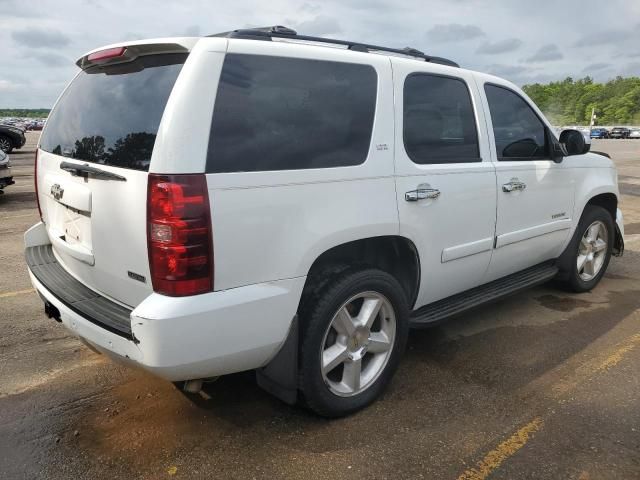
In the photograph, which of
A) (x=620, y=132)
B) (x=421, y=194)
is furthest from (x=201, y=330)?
(x=620, y=132)

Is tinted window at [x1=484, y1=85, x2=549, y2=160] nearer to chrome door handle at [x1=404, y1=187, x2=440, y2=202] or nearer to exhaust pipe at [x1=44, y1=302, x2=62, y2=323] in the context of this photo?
chrome door handle at [x1=404, y1=187, x2=440, y2=202]

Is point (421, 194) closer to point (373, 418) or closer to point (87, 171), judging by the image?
point (373, 418)

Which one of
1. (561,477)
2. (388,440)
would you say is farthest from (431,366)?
(561,477)

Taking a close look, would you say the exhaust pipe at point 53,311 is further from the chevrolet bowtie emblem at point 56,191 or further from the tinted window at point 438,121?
the tinted window at point 438,121

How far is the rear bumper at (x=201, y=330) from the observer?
6.84 ft

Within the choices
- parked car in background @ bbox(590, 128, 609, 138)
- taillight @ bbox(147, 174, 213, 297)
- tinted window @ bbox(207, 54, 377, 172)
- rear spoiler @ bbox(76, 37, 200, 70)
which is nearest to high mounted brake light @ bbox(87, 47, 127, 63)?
rear spoiler @ bbox(76, 37, 200, 70)

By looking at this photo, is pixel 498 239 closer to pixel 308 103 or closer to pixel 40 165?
pixel 308 103

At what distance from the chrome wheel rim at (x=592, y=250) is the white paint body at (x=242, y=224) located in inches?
79.6

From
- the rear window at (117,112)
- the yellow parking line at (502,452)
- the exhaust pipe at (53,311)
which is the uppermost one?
the rear window at (117,112)

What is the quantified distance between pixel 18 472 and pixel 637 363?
3702 mm

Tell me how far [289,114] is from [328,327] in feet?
3.47

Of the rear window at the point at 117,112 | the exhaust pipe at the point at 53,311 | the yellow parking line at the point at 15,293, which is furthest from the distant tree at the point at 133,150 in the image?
the yellow parking line at the point at 15,293

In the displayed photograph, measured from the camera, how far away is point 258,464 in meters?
2.43

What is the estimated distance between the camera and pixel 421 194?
2.89m
